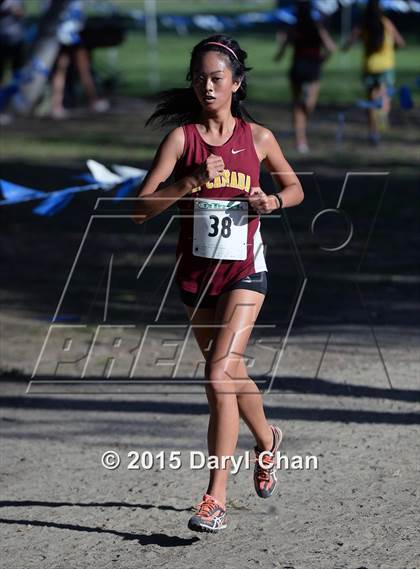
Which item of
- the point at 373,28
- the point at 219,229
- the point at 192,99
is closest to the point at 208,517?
the point at 219,229

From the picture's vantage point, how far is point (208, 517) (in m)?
4.71

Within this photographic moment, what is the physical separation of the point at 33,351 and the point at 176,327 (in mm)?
1074

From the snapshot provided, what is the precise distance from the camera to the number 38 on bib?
15.5ft

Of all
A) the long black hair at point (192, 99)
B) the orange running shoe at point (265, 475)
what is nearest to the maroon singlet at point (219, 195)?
the long black hair at point (192, 99)

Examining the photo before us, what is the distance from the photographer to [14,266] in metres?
10.9

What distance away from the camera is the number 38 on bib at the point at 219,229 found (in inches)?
187

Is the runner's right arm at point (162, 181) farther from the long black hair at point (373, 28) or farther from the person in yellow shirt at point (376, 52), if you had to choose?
the long black hair at point (373, 28)

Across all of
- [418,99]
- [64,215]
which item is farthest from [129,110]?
[64,215]

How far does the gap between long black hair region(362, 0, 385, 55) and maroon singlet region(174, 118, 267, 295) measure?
11.2 meters

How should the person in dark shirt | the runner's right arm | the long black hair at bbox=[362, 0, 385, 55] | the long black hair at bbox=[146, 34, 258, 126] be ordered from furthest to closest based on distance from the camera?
the long black hair at bbox=[362, 0, 385, 55], the person in dark shirt, the long black hair at bbox=[146, 34, 258, 126], the runner's right arm

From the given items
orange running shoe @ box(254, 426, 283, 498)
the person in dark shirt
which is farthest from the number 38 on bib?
the person in dark shirt

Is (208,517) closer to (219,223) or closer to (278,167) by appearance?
(219,223)

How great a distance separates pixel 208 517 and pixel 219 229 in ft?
3.72

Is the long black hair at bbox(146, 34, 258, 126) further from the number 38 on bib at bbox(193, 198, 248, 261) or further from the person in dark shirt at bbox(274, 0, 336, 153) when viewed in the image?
the person in dark shirt at bbox(274, 0, 336, 153)
